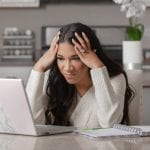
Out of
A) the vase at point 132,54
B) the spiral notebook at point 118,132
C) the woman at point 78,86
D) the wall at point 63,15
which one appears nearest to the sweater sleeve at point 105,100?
the woman at point 78,86

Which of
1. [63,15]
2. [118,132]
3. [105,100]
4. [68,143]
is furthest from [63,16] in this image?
[68,143]

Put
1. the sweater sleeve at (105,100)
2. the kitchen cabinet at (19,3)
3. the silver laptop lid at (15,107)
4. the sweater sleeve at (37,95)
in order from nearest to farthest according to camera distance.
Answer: the silver laptop lid at (15,107) < the sweater sleeve at (105,100) < the sweater sleeve at (37,95) < the kitchen cabinet at (19,3)

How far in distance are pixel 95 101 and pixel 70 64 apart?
7.9 inches

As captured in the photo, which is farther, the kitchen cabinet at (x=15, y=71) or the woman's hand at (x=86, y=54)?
the kitchen cabinet at (x=15, y=71)

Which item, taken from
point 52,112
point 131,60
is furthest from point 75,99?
point 131,60

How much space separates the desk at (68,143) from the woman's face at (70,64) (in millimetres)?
392

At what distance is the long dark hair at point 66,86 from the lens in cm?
191

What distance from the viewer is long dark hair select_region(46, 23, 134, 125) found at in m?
1.91

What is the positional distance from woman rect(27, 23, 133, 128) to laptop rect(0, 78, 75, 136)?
37 cm

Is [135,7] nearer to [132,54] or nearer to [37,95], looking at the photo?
[132,54]

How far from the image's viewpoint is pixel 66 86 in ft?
6.57

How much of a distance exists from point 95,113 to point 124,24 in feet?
5.48

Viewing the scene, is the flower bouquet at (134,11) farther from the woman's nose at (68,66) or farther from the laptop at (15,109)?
the laptop at (15,109)

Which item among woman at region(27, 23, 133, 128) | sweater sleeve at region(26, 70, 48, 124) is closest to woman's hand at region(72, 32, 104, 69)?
woman at region(27, 23, 133, 128)
